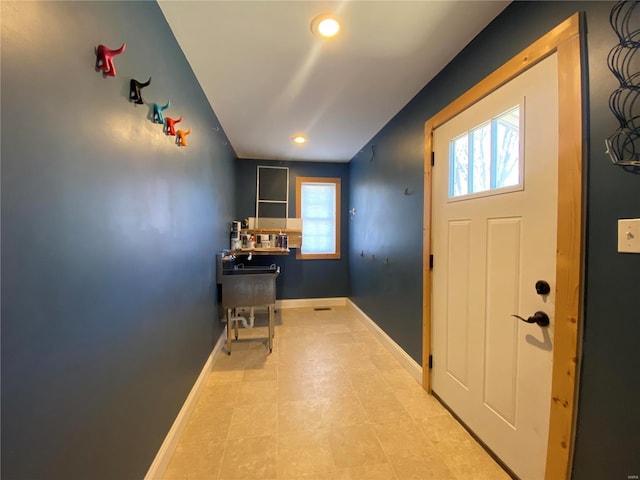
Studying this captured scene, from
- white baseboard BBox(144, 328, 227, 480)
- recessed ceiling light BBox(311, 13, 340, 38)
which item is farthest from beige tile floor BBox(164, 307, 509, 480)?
recessed ceiling light BBox(311, 13, 340, 38)

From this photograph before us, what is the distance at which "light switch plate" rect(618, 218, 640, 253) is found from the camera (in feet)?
2.94

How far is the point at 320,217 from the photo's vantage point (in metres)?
4.66

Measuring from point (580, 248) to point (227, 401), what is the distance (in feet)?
7.67

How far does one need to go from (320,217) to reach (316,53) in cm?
301

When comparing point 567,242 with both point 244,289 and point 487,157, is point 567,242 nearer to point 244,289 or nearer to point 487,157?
point 487,157

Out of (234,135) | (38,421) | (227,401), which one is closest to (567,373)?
(38,421)

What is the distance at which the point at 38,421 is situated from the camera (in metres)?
0.69

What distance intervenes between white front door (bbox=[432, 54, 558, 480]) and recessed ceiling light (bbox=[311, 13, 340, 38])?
0.98 meters

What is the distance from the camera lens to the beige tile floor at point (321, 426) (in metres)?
1.44

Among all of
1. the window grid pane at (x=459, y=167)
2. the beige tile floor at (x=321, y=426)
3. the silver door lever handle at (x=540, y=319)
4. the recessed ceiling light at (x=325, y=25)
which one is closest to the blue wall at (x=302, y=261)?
the beige tile floor at (x=321, y=426)

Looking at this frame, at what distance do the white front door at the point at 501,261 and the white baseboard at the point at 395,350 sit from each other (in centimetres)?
31

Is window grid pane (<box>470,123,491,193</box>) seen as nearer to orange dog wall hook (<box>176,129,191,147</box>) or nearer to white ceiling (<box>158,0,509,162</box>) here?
white ceiling (<box>158,0,509,162</box>)

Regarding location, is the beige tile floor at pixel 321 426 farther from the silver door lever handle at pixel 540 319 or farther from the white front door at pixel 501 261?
the silver door lever handle at pixel 540 319

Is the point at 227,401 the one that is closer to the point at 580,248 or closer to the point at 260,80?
the point at 580,248
